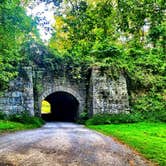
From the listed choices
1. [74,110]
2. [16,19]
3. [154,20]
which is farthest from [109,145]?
[74,110]

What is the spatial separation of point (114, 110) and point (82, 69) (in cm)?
373

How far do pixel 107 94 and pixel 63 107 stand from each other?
26.0 ft

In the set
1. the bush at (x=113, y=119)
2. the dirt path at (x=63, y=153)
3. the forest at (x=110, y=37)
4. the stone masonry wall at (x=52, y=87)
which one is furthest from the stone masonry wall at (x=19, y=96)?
the dirt path at (x=63, y=153)

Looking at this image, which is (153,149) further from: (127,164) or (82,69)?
(82,69)

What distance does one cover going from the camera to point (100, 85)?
68.5 ft

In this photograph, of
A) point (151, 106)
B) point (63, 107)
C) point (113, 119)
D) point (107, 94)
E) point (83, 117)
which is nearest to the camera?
point (113, 119)

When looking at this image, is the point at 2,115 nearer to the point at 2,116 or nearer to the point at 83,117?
the point at 2,116

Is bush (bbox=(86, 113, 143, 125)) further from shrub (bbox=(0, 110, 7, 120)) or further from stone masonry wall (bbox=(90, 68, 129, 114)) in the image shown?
shrub (bbox=(0, 110, 7, 120))

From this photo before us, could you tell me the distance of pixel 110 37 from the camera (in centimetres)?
932

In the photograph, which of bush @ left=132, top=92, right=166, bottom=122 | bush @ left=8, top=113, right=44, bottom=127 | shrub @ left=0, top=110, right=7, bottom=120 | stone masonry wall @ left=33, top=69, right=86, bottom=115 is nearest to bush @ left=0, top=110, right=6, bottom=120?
shrub @ left=0, top=110, right=7, bottom=120

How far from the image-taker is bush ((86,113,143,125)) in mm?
19172

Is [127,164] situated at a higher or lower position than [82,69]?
lower

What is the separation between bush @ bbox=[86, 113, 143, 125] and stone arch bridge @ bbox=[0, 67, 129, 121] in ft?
1.84

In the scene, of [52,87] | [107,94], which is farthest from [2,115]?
[107,94]
